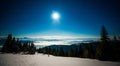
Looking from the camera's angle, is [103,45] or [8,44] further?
[8,44]

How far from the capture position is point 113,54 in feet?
56.5

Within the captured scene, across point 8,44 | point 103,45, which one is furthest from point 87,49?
point 8,44

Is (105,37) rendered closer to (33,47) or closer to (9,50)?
(9,50)

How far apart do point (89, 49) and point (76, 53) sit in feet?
23.9

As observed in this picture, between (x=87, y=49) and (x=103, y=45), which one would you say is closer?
(x=103, y=45)

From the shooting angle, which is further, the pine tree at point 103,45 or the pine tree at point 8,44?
the pine tree at point 8,44

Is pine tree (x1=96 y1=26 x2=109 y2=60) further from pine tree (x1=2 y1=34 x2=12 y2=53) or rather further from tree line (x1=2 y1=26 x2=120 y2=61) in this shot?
pine tree (x1=2 y1=34 x2=12 y2=53)

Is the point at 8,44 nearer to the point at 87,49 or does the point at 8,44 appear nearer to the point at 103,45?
the point at 87,49

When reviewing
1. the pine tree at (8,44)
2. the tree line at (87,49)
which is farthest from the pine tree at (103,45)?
the pine tree at (8,44)

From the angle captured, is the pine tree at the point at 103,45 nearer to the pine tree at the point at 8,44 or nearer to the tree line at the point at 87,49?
the tree line at the point at 87,49

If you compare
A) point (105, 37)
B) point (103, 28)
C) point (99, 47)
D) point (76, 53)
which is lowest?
point (76, 53)

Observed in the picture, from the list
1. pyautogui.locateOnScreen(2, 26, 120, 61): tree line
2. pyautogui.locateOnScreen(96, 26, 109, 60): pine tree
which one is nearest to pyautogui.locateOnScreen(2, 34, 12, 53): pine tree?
pyautogui.locateOnScreen(2, 26, 120, 61): tree line

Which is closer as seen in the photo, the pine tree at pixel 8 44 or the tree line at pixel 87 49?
the tree line at pixel 87 49

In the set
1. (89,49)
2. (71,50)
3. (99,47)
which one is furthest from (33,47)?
(99,47)
